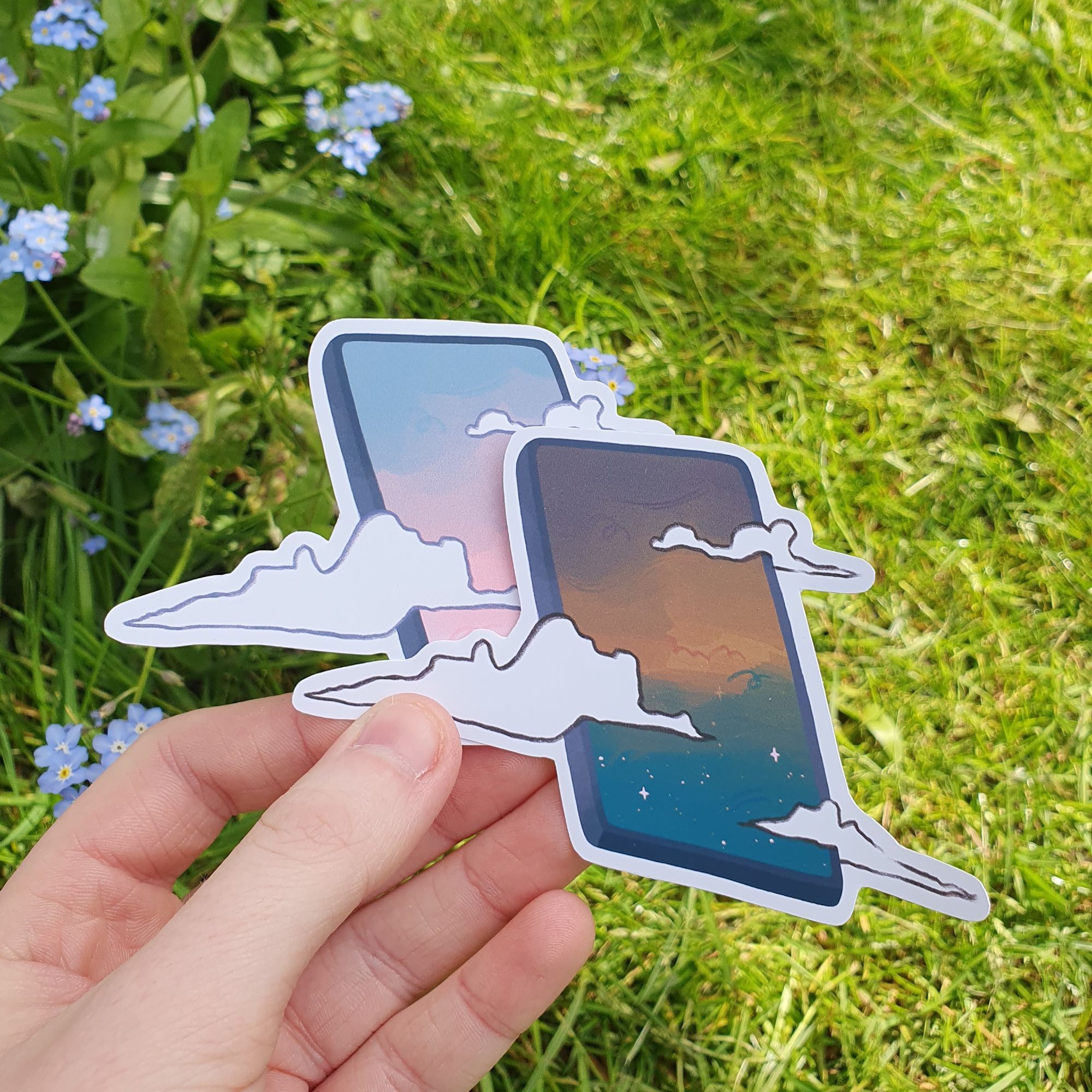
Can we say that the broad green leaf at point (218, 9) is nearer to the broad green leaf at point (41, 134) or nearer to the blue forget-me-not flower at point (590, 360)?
the broad green leaf at point (41, 134)

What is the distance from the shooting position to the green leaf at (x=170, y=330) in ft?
4.41

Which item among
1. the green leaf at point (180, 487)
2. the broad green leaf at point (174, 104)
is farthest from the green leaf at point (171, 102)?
the green leaf at point (180, 487)

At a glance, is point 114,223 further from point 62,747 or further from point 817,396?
point 817,396

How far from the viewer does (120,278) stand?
4.48 ft

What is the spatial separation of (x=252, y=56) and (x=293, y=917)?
1534mm

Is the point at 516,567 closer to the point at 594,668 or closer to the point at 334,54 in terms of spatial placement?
the point at 594,668

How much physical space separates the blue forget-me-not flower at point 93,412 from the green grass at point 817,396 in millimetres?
133

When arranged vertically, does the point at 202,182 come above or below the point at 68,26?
below

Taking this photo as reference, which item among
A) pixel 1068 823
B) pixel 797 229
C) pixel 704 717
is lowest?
pixel 1068 823

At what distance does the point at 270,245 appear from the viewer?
1.72 m

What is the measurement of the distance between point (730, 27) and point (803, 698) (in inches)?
61.6

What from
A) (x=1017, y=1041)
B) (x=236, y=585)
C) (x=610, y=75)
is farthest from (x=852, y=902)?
(x=610, y=75)

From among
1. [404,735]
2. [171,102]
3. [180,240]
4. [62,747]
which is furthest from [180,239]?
→ [404,735]

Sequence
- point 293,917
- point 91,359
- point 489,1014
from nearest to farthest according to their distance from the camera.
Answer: point 293,917 < point 489,1014 < point 91,359
